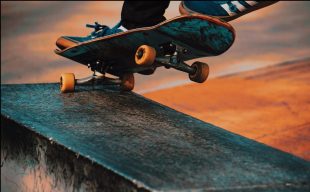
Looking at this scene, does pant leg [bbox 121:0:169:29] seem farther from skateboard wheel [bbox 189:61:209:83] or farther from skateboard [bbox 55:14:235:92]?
skateboard wheel [bbox 189:61:209:83]

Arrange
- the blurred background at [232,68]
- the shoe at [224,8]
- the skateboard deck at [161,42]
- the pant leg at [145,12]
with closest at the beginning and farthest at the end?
the skateboard deck at [161,42], the shoe at [224,8], the pant leg at [145,12], the blurred background at [232,68]

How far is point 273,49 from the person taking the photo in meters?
6.22

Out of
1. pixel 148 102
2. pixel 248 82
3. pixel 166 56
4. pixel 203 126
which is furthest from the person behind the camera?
pixel 248 82

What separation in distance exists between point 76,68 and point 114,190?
375cm

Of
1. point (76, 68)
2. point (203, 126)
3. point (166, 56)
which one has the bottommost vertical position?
point (76, 68)

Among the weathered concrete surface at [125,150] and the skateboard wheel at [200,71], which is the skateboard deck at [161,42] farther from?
the weathered concrete surface at [125,150]

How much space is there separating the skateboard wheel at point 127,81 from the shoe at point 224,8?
617 mm

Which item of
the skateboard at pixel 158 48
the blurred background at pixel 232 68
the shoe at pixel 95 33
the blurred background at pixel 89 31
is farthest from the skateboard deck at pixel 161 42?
the blurred background at pixel 89 31

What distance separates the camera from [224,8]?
3.85 meters

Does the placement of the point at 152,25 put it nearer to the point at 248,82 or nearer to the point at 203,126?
the point at 203,126

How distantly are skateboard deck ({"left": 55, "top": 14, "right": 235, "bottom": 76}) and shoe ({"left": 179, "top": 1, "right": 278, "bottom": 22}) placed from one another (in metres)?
0.29

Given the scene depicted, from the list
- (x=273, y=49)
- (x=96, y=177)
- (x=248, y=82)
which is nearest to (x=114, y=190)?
(x=96, y=177)

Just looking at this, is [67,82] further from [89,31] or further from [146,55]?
[89,31]

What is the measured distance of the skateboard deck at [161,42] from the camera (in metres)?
3.43
